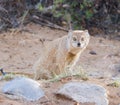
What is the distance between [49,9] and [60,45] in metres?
3.87

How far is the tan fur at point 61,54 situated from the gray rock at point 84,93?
6.13 feet

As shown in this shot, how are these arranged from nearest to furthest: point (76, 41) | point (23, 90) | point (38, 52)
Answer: point (23, 90)
point (76, 41)
point (38, 52)

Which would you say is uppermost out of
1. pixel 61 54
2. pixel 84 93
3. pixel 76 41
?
pixel 76 41

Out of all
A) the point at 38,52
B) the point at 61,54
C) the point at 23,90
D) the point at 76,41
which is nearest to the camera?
the point at 23,90

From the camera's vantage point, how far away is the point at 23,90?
485cm

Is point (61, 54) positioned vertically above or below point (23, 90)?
above

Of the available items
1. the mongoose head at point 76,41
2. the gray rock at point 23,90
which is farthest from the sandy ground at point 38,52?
the gray rock at point 23,90

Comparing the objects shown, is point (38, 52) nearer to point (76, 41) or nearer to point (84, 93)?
point (76, 41)

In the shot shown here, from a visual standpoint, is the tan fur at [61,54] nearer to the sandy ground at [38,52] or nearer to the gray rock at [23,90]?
the sandy ground at [38,52]

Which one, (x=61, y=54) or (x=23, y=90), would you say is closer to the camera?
(x=23, y=90)

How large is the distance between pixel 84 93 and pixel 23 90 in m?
0.64

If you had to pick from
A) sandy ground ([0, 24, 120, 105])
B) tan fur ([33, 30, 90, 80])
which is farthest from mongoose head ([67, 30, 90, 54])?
sandy ground ([0, 24, 120, 105])

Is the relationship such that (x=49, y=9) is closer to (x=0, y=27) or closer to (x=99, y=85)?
(x=0, y=27)

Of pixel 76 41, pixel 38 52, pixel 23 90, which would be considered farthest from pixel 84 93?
pixel 38 52
